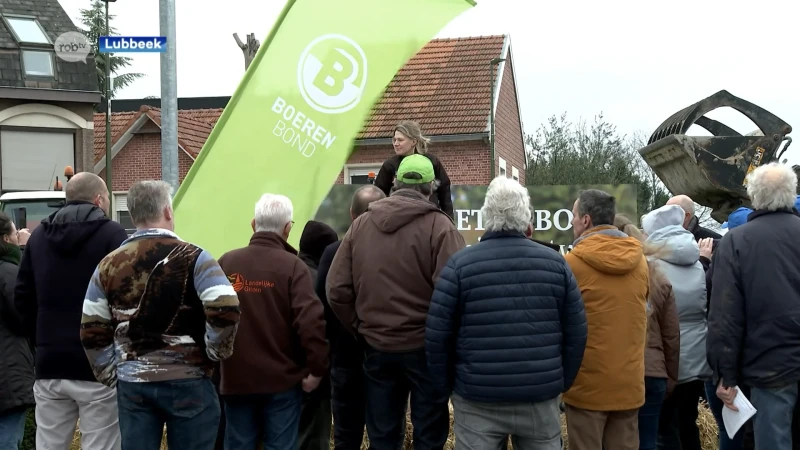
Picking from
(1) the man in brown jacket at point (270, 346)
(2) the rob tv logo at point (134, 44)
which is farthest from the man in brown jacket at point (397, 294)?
(2) the rob tv logo at point (134, 44)

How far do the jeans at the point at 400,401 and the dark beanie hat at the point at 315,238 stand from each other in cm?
107

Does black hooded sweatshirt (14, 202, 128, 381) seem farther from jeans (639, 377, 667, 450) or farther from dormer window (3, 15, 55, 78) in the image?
dormer window (3, 15, 55, 78)

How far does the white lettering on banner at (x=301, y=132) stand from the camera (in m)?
5.88

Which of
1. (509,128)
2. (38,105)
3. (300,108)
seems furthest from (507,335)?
(38,105)

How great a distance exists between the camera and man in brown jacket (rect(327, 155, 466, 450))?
4.53 meters

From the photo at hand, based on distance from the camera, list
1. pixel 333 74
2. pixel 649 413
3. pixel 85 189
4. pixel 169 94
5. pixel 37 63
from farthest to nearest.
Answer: pixel 37 63 → pixel 169 94 → pixel 333 74 → pixel 649 413 → pixel 85 189

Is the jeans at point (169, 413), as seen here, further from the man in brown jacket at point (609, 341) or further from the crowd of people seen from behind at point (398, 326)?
the man in brown jacket at point (609, 341)

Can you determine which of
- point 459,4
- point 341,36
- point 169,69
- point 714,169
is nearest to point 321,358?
point 341,36

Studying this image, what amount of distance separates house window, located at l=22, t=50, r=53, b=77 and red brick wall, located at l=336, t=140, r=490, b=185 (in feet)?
33.9

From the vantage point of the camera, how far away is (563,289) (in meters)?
4.04

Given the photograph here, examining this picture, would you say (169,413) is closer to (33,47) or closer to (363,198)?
(363,198)

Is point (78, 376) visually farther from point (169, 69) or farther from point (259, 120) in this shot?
point (169, 69)

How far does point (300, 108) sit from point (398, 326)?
2.04 metres

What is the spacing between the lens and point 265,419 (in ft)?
15.4
